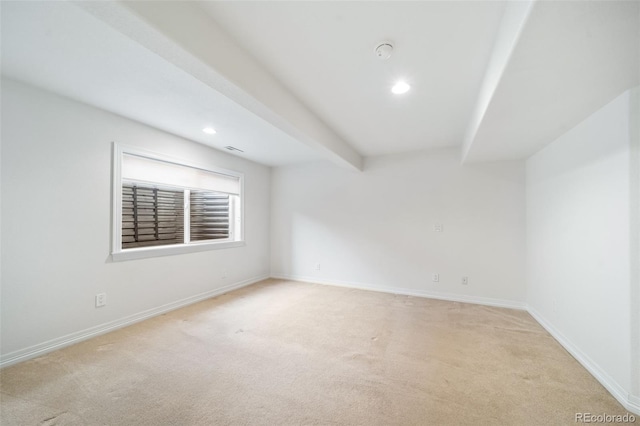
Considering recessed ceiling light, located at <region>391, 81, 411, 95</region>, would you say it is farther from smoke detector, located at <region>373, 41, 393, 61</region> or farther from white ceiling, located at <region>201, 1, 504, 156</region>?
smoke detector, located at <region>373, 41, 393, 61</region>

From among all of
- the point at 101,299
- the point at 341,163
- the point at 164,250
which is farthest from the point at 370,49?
the point at 101,299

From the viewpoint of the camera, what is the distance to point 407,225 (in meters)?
4.18

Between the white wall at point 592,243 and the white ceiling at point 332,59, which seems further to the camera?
the white wall at point 592,243

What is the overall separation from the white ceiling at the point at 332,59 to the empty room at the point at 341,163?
0.05 ft

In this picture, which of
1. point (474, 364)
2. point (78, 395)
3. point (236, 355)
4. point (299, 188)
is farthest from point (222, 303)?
point (474, 364)

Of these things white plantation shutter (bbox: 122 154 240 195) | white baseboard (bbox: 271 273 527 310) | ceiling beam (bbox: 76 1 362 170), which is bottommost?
white baseboard (bbox: 271 273 527 310)

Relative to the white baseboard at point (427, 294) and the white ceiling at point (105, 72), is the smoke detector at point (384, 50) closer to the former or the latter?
the white ceiling at point (105, 72)

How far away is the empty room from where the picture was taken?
4.87 feet

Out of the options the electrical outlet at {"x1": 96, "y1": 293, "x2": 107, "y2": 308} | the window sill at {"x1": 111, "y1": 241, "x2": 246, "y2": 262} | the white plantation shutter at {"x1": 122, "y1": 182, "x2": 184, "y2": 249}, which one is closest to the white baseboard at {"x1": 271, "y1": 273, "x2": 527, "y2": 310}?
the window sill at {"x1": 111, "y1": 241, "x2": 246, "y2": 262}

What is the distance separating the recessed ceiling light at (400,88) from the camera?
7.00 feet

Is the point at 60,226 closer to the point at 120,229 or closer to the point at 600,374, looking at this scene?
the point at 120,229

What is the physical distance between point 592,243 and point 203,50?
10.7 ft

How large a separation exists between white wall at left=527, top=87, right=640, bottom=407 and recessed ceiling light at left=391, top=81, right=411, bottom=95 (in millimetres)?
1462

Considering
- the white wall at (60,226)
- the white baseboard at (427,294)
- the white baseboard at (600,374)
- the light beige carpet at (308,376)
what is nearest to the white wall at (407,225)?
the white baseboard at (427,294)
